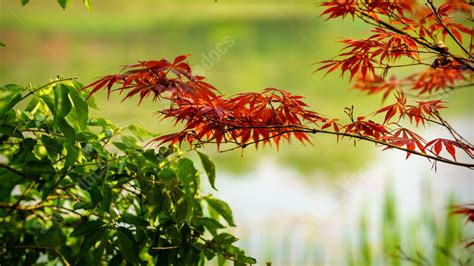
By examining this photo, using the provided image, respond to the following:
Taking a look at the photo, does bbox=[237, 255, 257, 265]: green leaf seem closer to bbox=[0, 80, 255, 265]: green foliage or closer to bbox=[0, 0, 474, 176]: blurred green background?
bbox=[0, 80, 255, 265]: green foliage

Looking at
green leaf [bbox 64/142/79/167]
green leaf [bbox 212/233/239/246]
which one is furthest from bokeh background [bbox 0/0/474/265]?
green leaf [bbox 64/142/79/167]

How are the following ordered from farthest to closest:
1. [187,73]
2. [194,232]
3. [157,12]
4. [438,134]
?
[157,12] < [438,134] < [194,232] < [187,73]

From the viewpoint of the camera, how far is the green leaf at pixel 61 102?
158 centimetres

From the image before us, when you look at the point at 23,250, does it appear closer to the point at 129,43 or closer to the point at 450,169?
the point at 450,169

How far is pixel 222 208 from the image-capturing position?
193 centimetres

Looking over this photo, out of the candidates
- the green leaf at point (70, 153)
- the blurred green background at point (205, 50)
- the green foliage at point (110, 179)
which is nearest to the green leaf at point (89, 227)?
the green foliage at point (110, 179)

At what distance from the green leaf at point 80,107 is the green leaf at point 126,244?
287mm

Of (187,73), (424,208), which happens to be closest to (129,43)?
(424,208)

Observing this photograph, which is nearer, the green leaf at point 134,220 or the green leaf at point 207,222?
the green leaf at point 134,220

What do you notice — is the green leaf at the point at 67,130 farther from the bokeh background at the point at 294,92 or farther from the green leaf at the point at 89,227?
the bokeh background at the point at 294,92

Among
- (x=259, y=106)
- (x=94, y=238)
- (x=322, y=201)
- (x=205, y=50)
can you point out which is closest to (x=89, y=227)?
(x=94, y=238)

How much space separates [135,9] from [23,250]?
12478 millimetres

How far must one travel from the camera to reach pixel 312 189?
5461mm

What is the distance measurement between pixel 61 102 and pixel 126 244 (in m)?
0.40
